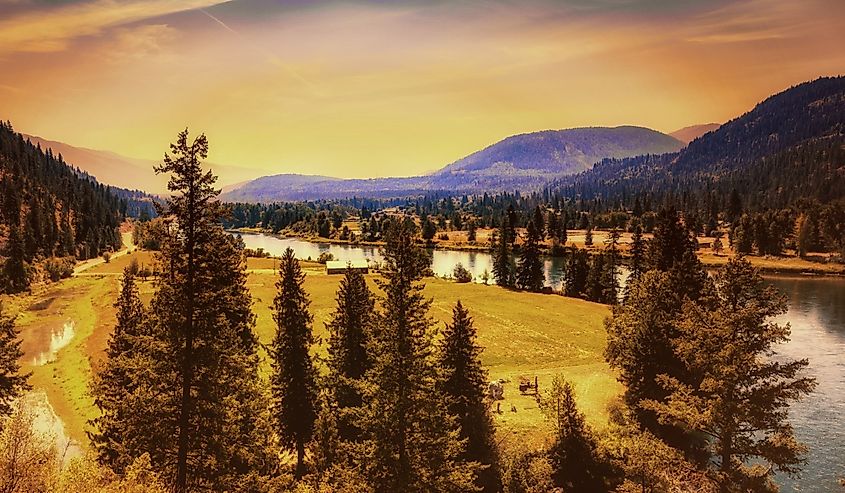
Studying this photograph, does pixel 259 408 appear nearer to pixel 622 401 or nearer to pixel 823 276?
pixel 622 401

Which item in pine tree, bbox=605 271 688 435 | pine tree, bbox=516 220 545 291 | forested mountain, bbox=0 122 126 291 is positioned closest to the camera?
pine tree, bbox=605 271 688 435

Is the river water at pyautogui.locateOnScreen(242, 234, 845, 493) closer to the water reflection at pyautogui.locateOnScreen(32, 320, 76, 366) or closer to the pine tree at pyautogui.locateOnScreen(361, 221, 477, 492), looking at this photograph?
the pine tree at pyautogui.locateOnScreen(361, 221, 477, 492)

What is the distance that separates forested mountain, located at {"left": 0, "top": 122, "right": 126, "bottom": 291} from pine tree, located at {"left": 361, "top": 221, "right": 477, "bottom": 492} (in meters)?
114

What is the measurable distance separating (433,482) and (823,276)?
139m

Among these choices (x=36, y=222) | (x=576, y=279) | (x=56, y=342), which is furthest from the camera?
(x=36, y=222)

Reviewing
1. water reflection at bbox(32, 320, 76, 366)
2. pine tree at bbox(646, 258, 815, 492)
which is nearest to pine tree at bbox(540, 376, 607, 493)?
pine tree at bbox(646, 258, 815, 492)

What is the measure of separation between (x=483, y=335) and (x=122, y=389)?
50079 mm

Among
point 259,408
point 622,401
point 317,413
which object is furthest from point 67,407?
point 622,401

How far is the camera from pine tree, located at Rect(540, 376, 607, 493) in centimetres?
3331

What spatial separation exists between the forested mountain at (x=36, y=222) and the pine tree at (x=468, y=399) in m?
112

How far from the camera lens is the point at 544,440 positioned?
38000 millimetres

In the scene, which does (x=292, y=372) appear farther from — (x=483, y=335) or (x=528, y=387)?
(x=483, y=335)

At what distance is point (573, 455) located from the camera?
33656 mm

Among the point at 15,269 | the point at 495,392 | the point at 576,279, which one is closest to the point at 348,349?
the point at 495,392
